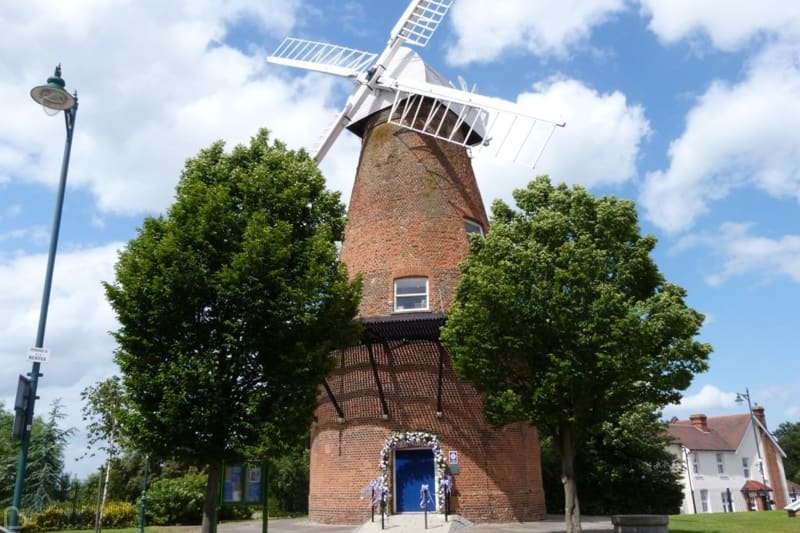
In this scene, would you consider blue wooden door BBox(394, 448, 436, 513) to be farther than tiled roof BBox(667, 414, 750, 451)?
No

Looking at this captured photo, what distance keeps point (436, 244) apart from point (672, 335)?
852 cm

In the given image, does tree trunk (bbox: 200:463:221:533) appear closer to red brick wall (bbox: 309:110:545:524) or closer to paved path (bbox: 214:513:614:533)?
paved path (bbox: 214:513:614:533)

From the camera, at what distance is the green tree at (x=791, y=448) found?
82.2 m

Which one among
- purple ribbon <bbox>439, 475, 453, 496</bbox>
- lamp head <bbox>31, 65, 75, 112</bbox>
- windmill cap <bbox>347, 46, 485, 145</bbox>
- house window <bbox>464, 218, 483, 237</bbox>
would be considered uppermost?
windmill cap <bbox>347, 46, 485, 145</bbox>

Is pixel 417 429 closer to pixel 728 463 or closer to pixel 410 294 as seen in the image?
pixel 410 294

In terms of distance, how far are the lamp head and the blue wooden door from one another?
45.2 ft

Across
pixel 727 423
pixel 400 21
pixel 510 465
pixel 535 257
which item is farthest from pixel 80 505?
pixel 727 423

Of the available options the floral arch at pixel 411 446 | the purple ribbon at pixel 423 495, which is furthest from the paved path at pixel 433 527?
the floral arch at pixel 411 446

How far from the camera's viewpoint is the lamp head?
1054 centimetres

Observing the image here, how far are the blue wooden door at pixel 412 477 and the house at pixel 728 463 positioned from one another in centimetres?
3015

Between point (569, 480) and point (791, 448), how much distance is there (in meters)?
90.6

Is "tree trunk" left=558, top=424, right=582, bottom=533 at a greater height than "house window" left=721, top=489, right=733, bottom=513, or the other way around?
"tree trunk" left=558, top=424, right=582, bottom=533

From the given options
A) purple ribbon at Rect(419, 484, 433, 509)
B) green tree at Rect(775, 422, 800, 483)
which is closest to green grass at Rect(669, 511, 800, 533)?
purple ribbon at Rect(419, 484, 433, 509)

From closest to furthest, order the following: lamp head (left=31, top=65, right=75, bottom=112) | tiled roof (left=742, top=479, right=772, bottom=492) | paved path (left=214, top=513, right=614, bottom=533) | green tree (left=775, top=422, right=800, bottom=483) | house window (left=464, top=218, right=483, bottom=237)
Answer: lamp head (left=31, top=65, right=75, bottom=112), paved path (left=214, top=513, right=614, bottom=533), house window (left=464, top=218, right=483, bottom=237), tiled roof (left=742, top=479, right=772, bottom=492), green tree (left=775, top=422, right=800, bottom=483)
